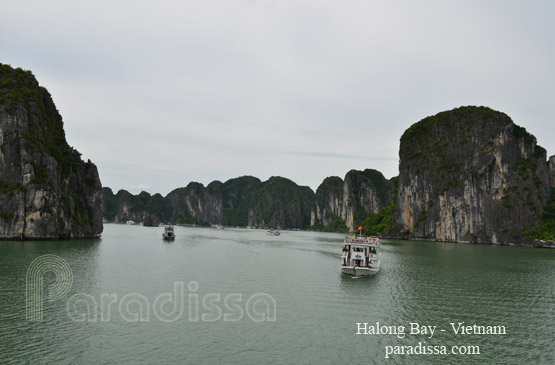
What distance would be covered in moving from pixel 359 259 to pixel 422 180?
120606 millimetres

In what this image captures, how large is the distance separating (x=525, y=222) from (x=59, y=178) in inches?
5300

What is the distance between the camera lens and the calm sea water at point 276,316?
2158 cm

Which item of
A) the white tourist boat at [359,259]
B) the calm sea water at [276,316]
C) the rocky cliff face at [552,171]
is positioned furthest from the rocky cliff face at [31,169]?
the rocky cliff face at [552,171]

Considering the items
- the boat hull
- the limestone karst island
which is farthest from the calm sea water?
the limestone karst island

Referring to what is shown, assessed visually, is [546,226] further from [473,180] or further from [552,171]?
[552,171]

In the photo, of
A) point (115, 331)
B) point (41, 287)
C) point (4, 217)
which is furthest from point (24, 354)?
point (4, 217)

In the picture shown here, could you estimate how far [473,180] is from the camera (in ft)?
464

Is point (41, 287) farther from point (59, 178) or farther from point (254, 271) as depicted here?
point (59, 178)

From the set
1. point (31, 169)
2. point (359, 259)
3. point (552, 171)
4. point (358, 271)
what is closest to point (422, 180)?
point (552, 171)

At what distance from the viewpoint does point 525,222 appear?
407ft

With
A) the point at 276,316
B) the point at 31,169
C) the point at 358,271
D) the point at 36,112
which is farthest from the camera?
the point at 36,112

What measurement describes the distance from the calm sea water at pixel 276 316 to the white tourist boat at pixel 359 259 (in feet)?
4.67

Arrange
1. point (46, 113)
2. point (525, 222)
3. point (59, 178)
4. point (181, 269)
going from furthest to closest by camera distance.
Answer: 1. point (525, 222)
2. point (46, 113)
3. point (59, 178)
4. point (181, 269)

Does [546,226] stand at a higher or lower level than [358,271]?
higher
